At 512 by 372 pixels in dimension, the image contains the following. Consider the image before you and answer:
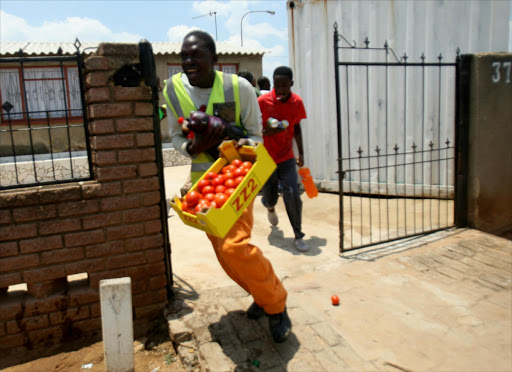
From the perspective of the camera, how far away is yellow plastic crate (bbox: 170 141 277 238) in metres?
2.11

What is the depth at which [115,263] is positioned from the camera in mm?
3027

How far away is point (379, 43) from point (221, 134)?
4.54 metres

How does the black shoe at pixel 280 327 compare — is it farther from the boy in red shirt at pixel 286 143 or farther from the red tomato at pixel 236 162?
the boy in red shirt at pixel 286 143

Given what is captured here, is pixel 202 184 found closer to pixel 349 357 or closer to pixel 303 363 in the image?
pixel 303 363

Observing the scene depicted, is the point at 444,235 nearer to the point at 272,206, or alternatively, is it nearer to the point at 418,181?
the point at 418,181

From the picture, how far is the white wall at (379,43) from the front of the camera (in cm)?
556

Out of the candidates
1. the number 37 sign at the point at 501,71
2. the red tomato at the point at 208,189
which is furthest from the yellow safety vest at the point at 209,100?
the number 37 sign at the point at 501,71

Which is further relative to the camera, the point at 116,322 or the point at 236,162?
the point at 236,162

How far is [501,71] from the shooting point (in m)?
4.76

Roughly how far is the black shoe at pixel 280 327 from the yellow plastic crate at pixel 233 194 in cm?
78

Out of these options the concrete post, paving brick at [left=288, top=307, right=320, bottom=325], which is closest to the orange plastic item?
paving brick at [left=288, top=307, right=320, bottom=325]

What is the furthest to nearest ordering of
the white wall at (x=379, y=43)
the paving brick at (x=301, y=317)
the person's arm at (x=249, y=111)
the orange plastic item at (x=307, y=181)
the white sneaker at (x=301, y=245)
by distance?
the white wall at (x=379, y=43) → the orange plastic item at (x=307, y=181) → the white sneaker at (x=301, y=245) → the paving brick at (x=301, y=317) → the person's arm at (x=249, y=111)

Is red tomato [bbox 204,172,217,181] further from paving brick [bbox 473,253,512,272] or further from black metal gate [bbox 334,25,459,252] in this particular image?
black metal gate [bbox 334,25,459,252]

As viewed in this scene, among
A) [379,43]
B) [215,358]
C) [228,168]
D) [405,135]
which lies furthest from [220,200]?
[379,43]
